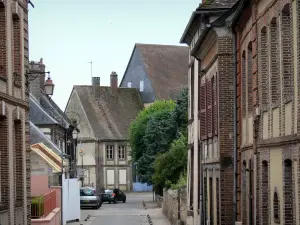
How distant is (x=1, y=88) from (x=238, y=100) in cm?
682

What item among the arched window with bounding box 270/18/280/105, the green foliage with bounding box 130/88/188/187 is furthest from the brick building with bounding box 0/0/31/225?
the green foliage with bounding box 130/88/188/187

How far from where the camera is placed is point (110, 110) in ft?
327

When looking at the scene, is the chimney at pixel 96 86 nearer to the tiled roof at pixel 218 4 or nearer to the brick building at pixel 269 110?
the tiled roof at pixel 218 4

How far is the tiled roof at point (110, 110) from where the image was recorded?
96.9 metres

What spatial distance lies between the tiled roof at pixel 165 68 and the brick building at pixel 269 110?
76939 millimetres

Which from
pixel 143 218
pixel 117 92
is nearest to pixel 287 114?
pixel 143 218

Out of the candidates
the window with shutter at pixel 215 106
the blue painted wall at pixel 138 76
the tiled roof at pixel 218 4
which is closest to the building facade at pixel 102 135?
→ the blue painted wall at pixel 138 76

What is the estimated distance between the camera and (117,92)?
10256cm

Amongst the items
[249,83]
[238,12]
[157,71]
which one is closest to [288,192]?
[249,83]

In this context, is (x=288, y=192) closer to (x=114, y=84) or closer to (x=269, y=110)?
(x=269, y=110)

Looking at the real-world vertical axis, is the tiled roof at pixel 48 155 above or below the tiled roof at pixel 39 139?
below

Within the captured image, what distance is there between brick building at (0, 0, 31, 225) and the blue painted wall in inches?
3016

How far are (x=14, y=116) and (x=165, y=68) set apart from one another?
8119 centimetres

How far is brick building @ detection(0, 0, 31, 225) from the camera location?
20.5 meters
